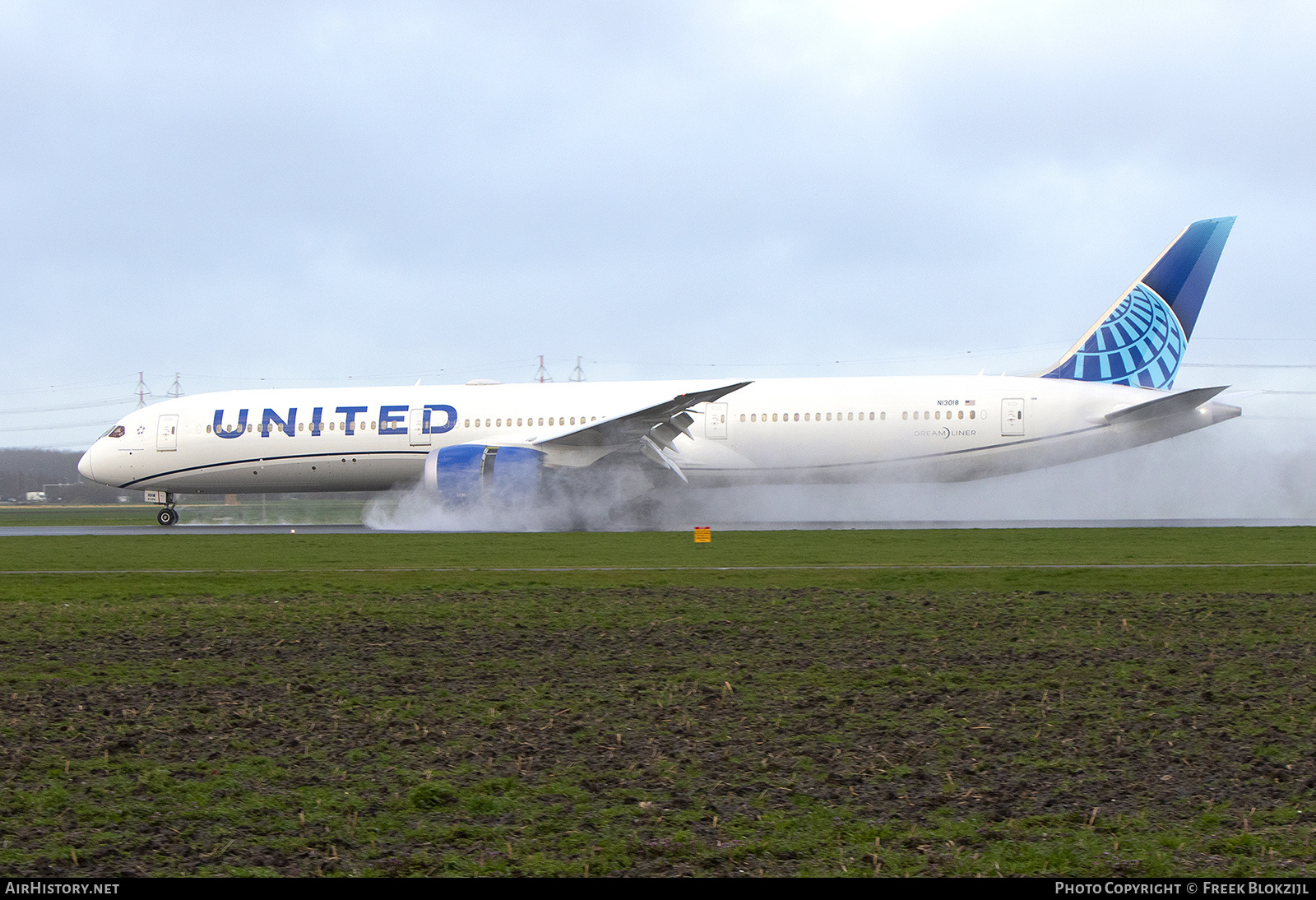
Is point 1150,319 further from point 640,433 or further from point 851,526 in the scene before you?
point 640,433

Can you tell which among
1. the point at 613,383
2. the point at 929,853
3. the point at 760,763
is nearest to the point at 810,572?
the point at 760,763

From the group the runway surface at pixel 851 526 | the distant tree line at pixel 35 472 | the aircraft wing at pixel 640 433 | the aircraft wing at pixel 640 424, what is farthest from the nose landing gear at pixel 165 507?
the distant tree line at pixel 35 472

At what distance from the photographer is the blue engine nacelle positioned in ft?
77.6

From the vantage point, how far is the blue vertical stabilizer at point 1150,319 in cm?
2566

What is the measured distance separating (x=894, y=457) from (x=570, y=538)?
8445mm

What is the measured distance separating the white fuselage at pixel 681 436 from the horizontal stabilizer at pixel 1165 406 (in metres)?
0.19

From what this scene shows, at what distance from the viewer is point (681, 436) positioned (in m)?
25.5

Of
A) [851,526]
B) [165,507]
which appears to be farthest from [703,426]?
[165,507]

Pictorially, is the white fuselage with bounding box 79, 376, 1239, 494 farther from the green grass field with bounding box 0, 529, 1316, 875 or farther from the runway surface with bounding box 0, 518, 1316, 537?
the green grass field with bounding box 0, 529, 1316, 875

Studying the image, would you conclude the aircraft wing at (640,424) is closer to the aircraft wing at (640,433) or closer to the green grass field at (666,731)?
the aircraft wing at (640,433)

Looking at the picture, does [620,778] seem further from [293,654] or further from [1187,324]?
[1187,324]

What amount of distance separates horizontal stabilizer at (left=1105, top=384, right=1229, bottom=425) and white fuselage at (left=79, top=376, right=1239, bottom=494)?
189 mm

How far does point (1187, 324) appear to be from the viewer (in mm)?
26031

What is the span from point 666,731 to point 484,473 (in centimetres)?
1889
